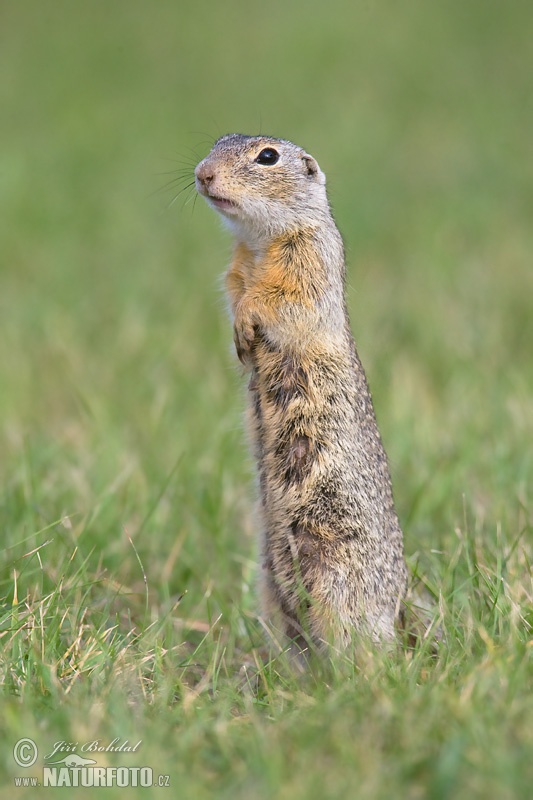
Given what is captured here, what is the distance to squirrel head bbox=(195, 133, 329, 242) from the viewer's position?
432 cm

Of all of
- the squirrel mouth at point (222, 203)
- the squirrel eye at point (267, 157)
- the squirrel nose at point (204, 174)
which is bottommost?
the squirrel mouth at point (222, 203)

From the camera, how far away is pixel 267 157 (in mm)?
4578

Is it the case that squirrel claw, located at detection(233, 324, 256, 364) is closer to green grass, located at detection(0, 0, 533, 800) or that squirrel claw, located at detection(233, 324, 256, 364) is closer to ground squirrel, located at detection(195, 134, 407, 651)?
ground squirrel, located at detection(195, 134, 407, 651)

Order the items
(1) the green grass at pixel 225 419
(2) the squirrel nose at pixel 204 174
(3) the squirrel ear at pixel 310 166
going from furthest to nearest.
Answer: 1. (3) the squirrel ear at pixel 310 166
2. (2) the squirrel nose at pixel 204 174
3. (1) the green grass at pixel 225 419

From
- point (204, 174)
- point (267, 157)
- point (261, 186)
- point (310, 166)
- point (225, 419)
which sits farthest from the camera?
point (225, 419)

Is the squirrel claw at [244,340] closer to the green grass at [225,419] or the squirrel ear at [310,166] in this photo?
the green grass at [225,419]

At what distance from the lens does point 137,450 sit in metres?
6.01

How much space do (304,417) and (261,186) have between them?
966 mm

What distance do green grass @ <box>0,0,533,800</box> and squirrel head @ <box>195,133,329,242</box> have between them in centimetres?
46

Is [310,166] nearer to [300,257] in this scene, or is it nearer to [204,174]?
[300,257]

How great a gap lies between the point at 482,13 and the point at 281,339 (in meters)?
15.8

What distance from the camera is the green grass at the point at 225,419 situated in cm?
302

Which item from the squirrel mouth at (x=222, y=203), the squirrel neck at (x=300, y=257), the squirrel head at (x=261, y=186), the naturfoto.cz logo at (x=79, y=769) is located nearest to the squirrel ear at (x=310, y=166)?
the squirrel head at (x=261, y=186)

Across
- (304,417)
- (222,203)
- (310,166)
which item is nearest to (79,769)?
(304,417)
